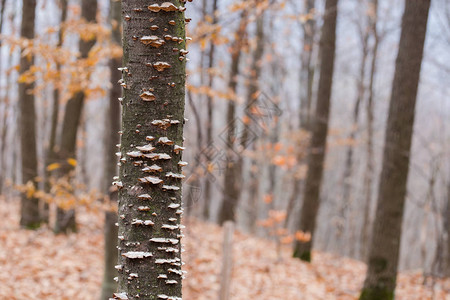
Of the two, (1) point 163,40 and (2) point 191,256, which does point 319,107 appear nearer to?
(2) point 191,256

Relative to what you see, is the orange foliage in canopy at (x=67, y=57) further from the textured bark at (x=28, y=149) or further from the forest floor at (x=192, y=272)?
the textured bark at (x=28, y=149)

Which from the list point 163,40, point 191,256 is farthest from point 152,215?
point 191,256

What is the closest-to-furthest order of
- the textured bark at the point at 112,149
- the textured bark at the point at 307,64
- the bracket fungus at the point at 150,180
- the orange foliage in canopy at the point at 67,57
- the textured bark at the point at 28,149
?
the bracket fungus at the point at 150,180 < the orange foliage in canopy at the point at 67,57 < the textured bark at the point at 112,149 < the textured bark at the point at 28,149 < the textured bark at the point at 307,64

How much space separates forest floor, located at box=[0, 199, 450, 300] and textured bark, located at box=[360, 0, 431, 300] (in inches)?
53.1

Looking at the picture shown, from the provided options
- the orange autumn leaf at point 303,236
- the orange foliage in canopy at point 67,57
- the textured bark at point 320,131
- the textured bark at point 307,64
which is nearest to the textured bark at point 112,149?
the orange foliage in canopy at point 67,57

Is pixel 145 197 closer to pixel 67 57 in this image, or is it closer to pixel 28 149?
pixel 67 57

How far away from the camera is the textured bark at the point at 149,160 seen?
1.96 meters

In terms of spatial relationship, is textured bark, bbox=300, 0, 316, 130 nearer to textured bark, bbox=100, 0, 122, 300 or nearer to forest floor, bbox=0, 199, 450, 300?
forest floor, bbox=0, 199, 450, 300

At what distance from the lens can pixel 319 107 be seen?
968 cm

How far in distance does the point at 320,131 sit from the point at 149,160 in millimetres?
8223

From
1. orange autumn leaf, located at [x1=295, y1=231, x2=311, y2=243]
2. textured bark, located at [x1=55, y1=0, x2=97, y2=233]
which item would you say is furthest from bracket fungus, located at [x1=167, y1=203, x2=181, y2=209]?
orange autumn leaf, located at [x1=295, y1=231, x2=311, y2=243]

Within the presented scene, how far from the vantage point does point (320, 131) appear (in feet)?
32.0

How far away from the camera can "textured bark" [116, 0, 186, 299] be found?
1963mm

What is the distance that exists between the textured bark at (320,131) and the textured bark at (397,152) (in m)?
3.07
